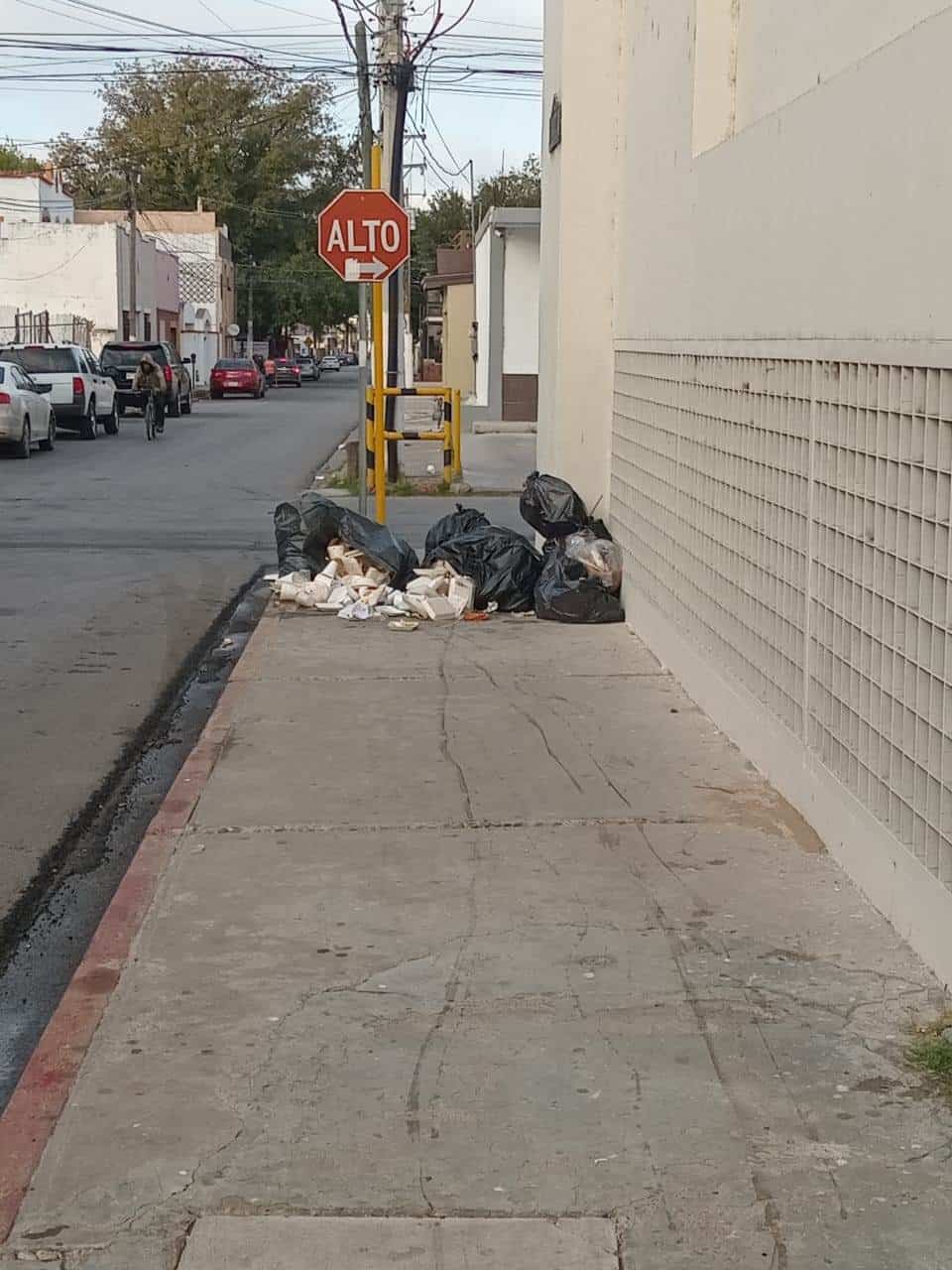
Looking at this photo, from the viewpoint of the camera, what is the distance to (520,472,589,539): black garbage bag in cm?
1264

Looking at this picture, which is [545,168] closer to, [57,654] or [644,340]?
[644,340]

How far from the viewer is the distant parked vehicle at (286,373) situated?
82.1 metres

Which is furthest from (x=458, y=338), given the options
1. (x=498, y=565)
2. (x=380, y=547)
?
(x=498, y=565)

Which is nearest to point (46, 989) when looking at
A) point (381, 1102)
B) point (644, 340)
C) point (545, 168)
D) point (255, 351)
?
point (381, 1102)

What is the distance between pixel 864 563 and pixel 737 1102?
7.09 ft

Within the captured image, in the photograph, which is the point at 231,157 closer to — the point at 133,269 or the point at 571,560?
the point at 133,269

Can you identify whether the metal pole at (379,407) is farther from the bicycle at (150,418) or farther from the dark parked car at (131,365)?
the dark parked car at (131,365)

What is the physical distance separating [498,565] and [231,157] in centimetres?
8461

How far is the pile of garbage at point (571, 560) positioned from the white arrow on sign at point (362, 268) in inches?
126

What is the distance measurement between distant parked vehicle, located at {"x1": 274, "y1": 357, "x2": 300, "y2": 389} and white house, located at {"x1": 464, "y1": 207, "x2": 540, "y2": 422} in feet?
137

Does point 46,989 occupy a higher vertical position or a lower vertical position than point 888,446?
lower

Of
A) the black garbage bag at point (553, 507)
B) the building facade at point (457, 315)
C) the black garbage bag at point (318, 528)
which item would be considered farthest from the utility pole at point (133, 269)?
the black garbage bag at point (553, 507)

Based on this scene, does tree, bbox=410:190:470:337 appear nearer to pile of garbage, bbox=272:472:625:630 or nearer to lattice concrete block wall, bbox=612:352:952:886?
pile of garbage, bbox=272:472:625:630

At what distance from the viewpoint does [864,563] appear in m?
5.87
